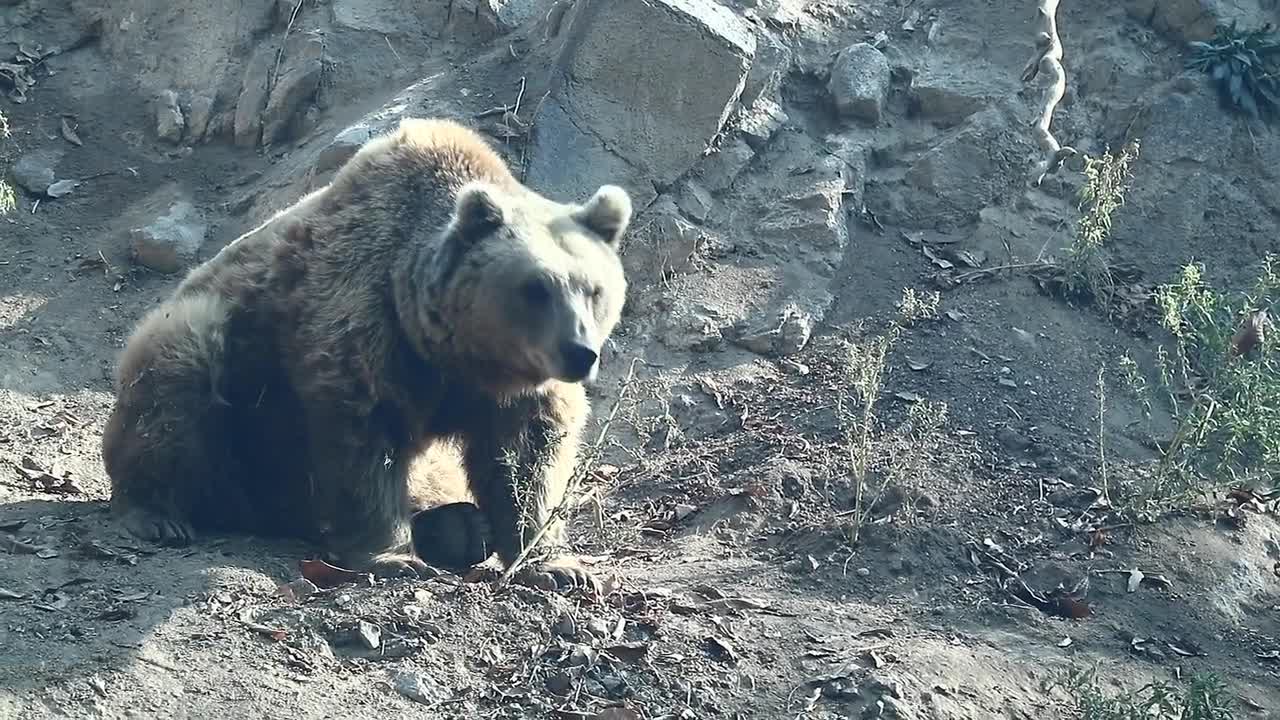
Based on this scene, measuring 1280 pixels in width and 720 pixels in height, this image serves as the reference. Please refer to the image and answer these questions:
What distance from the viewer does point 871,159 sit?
30.8 feet

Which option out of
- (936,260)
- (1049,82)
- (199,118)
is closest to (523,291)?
(936,260)

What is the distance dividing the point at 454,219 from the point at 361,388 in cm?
80

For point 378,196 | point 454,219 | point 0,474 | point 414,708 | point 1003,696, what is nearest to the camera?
point 414,708

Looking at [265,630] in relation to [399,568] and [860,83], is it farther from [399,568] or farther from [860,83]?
[860,83]

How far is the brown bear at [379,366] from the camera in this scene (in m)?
5.43

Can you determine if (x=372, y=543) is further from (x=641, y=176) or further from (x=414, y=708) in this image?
(x=641, y=176)

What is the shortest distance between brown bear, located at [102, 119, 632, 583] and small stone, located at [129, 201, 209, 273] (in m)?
3.02

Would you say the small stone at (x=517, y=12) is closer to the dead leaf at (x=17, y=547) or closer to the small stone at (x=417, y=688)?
the dead leaf at (x=17, y=547)

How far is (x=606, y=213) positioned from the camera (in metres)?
5.80

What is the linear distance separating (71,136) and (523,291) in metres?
6.40

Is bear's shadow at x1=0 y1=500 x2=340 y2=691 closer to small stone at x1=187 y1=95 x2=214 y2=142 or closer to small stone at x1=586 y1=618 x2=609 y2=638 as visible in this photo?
small stone at x1=586 y1=618 x2=609 y2=638

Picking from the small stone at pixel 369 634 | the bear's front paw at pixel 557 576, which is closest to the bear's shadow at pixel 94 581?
the small stone at pixel 369 634

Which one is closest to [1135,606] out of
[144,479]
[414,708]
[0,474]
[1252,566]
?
[1252,566]

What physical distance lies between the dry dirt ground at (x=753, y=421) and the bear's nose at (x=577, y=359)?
0.85 m
